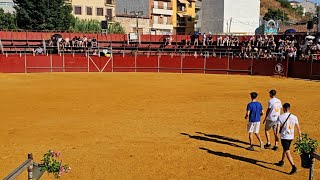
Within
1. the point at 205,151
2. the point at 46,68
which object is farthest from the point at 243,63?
the point at 205,151

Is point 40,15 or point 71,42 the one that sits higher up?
point 40,15

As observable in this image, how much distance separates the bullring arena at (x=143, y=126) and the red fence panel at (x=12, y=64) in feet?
19.0

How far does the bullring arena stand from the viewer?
9141 mm

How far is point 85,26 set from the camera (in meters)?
54.5

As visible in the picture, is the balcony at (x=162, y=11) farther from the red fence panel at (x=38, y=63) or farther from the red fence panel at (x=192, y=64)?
the red fence panel at (x=38, y=63)

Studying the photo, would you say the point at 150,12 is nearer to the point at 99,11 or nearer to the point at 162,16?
the point at 162,16

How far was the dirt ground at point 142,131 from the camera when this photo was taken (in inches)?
357

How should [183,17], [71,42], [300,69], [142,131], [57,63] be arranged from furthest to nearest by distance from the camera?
[183,17]
[71,42]
[57,63]
[300,69]
[142,131]

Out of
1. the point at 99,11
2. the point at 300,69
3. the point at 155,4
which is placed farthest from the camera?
the point at 155,4

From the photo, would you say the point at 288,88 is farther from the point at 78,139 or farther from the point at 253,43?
the point at 78,139

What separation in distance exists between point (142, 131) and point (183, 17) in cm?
6200

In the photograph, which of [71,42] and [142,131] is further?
[71,42]

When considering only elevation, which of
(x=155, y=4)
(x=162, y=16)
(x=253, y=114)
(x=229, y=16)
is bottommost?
(x=253, y=114)

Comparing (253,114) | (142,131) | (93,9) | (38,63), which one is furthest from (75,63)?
(253,114)
